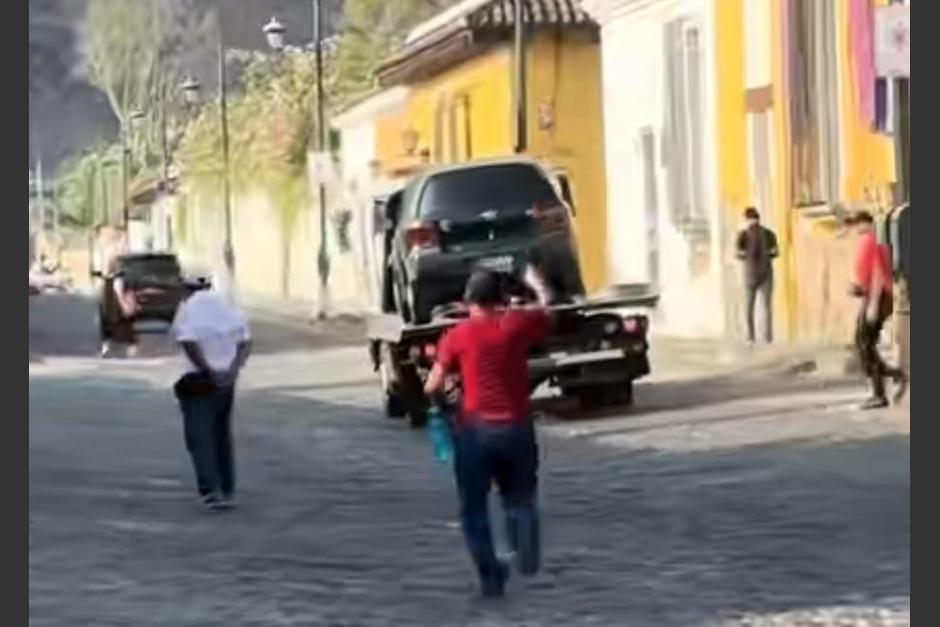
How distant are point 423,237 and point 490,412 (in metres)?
10.8

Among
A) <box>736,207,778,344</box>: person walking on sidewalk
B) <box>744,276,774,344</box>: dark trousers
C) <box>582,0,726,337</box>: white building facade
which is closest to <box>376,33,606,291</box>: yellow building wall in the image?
<box>582,0,726,337</box>: white building facade

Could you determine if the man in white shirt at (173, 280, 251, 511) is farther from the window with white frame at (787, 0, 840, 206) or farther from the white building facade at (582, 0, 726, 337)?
the white building facade at (582, 0, 726, 337)

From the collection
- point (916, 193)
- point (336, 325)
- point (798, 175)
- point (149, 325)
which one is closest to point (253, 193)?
point (336, 325)

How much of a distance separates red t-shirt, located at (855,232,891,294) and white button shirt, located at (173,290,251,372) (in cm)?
588

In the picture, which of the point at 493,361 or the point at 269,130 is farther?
the point at 269,130

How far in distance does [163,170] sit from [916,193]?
48353mm

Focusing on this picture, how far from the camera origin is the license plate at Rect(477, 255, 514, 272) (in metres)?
20.6

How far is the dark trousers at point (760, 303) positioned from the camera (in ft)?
88.6

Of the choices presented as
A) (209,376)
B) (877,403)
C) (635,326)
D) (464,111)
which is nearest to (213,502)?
(209,376)

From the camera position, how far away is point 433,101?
48156 millimetres

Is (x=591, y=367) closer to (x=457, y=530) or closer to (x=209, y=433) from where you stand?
(x=209, y=433)

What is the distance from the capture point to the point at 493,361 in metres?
10.5

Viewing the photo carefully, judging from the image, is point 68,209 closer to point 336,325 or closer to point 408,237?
point 336,325

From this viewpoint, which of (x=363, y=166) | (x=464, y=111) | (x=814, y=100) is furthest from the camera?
(x=363, y=166)
